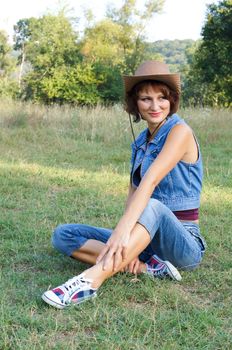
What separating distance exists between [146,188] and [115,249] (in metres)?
0.37

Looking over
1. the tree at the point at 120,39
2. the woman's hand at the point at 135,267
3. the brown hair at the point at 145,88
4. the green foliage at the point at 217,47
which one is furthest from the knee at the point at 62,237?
the tree at the point at 120,39

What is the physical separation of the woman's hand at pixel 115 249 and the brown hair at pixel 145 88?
87 cm

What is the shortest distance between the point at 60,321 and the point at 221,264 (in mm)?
1285

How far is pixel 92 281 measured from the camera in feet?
7.97

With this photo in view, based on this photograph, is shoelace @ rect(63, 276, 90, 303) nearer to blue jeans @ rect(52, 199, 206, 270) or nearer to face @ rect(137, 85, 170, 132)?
blue jeans @ rect(52, 199, 206, 270)

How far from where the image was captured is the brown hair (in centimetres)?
280

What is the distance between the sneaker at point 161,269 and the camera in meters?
2.77

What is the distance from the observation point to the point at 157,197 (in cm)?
293

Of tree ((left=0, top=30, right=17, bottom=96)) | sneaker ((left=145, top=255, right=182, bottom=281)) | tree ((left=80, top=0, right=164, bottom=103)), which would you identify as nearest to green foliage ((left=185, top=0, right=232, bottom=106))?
tree ((left=80, top=0, right=164, bottom=103))

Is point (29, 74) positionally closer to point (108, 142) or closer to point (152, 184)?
point (108, 142)

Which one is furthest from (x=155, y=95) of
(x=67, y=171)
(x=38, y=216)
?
(x=67, y=171)

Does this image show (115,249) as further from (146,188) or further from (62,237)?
(62,237)

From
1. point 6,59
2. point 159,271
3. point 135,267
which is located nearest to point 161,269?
point 159,271

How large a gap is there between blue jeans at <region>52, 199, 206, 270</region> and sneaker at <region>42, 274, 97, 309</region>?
0.41m
